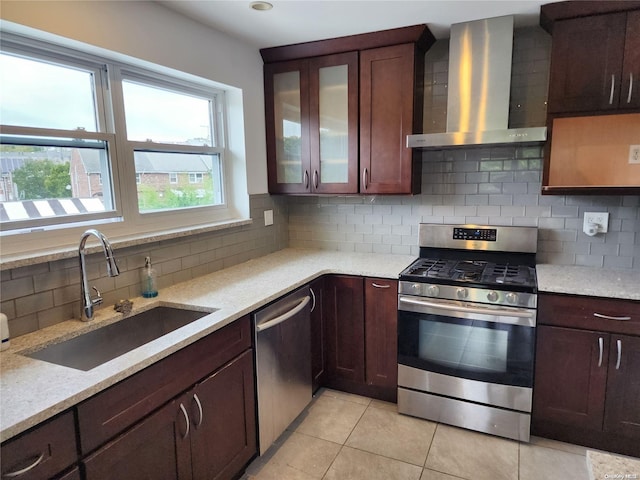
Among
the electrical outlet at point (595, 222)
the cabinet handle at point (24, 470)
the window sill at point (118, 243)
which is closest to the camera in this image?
the cabinet handle at point (24, 470)

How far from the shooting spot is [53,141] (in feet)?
5.91

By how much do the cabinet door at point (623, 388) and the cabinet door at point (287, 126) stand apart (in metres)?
2.09

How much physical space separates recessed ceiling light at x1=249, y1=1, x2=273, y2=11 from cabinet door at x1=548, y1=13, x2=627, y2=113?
5.20 feet

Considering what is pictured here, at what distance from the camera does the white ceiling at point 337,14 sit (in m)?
2.13

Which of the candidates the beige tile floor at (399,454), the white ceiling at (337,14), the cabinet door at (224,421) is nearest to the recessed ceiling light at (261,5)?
the white ceiling at (337,14)

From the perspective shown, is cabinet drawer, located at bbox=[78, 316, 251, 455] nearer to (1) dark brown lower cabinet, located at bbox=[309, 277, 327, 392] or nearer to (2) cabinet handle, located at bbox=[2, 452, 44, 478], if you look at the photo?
(2) cabinet handle, located at bbox=[2, 452, 44, 478]

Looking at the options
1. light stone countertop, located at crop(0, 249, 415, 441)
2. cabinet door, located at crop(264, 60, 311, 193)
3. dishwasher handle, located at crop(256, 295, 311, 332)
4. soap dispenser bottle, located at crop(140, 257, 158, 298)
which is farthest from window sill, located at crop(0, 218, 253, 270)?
dishwasher handle, located at crop(256, 295, 311, 332)

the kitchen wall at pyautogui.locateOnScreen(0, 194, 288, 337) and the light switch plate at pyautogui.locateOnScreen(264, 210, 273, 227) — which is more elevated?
the light switch plate at pyautogui.locateOnScreen(264, 210, 273, 227)

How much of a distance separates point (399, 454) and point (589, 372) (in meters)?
1.10

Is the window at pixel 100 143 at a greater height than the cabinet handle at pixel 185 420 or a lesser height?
greater

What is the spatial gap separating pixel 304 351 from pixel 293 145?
150 cm

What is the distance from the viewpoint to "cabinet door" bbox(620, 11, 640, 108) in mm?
2078

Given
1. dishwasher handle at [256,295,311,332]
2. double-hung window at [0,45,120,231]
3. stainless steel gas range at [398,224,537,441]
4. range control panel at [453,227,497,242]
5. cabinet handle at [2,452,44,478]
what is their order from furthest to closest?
range control panel at [453,227,497,242], stainless steel gas range at [398,224,537,441], dishwasher handle at [256,295,311,332], double-hung window at [0,45,120,231], cabinet handle at [2,452,44,478]

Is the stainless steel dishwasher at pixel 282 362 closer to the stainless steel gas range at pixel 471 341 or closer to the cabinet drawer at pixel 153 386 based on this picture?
the cabinet drawer at pixel 153 386
